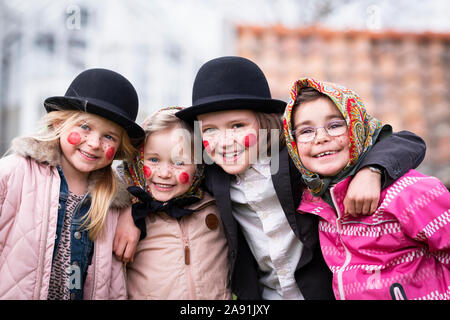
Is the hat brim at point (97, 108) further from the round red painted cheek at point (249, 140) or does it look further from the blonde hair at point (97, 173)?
the round red painted cheek at point (249, 140)

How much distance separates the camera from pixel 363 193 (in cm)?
177

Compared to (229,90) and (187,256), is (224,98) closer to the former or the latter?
(229,90)

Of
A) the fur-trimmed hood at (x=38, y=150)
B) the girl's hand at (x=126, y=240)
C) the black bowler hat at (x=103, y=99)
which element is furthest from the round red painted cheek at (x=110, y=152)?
the girl's hand at (x=126, y=240)

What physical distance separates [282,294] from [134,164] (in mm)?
1158

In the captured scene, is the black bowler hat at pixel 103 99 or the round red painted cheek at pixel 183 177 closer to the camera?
the black bowler hat at pixel 103 99

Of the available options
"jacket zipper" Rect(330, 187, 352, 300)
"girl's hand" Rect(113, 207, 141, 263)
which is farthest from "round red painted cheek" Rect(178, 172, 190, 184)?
"jacket zipper" Rect(330, 187, 352, 300)

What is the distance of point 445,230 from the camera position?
1661 mm

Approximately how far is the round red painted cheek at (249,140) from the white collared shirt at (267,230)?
0.45 feet

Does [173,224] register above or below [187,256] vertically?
above

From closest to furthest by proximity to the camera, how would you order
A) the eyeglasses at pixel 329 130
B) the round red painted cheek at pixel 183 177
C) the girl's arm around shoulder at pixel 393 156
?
the girl's arm around shoulder at pixel 393 156 → the eyeglasses at pixel 329 130 → the round red painted cheek at pixel 183 177

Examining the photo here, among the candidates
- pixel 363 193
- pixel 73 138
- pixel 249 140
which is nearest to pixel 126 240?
pixel 73 138

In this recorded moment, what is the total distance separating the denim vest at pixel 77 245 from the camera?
202 cm

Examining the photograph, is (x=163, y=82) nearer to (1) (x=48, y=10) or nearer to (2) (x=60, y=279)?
(1) (x=48, y=10)

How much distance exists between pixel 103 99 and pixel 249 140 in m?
0.84
